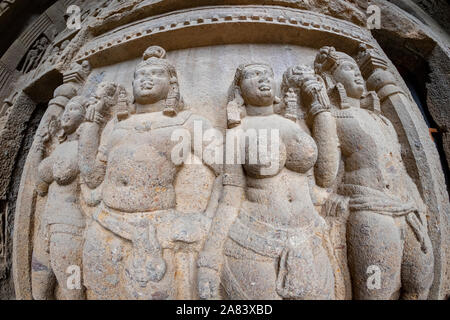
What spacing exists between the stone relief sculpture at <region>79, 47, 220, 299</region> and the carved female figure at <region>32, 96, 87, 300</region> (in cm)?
22

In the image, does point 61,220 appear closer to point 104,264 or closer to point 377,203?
point 104,264

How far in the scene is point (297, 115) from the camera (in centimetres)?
222

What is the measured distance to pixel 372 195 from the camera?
1.91 meters

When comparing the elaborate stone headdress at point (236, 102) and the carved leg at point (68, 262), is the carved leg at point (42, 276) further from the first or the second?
the elaborate stone headdress at point (236, 102)

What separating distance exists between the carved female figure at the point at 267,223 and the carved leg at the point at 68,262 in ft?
3.40

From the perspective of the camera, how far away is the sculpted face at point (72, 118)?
94.5 inches

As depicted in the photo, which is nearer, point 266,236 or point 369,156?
point 266,236

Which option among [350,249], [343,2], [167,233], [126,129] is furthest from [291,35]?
[167,233]

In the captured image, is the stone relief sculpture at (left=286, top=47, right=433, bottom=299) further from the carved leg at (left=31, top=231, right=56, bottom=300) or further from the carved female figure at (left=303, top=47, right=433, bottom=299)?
the carved leg at (left=31, top=231, right=56, bottom=300)

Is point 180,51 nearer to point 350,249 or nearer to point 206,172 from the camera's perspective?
point 206,172

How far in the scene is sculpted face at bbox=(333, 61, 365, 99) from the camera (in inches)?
91.4

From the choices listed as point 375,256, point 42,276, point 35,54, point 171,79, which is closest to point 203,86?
point 171,79

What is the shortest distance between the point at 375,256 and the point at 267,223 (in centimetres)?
82

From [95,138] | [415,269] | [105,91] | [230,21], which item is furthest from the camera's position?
[230,21]
